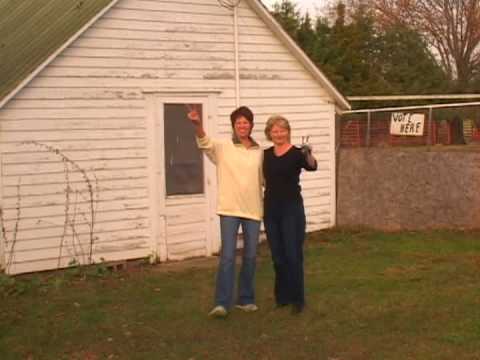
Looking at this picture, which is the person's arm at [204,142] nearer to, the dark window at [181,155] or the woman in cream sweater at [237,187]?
the woman in cream sweater at [237,187]

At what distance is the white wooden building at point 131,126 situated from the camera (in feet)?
31.7

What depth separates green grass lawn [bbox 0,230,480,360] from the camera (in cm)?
636

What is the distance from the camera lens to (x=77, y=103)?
10.0m

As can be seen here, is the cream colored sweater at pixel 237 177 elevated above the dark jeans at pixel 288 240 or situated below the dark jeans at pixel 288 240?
above

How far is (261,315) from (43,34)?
5.20 m

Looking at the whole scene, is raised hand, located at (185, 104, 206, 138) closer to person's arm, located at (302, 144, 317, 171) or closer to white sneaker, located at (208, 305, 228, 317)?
person's arm, located at (302, 144, 317, 171)

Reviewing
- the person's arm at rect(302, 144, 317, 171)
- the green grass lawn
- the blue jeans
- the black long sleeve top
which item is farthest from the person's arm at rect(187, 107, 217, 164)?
the green grass lawn

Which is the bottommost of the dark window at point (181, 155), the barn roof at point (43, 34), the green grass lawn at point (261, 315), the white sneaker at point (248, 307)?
the green grass lawn at point (261, 315)

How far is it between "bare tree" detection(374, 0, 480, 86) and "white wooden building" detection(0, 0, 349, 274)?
2532 cm

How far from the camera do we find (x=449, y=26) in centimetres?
3594

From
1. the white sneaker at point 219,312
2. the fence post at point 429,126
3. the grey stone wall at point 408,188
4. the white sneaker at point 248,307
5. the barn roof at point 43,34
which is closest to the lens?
the white sneaker at point 219,312

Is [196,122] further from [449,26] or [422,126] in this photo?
[449,26]

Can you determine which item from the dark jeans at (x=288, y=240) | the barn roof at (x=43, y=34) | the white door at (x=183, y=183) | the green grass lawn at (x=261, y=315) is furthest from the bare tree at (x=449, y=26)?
the dark jeans at (x=288, y=240)

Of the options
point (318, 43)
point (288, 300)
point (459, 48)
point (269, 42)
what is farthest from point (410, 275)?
point (459, 48)
